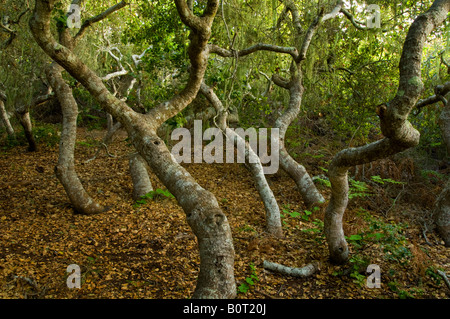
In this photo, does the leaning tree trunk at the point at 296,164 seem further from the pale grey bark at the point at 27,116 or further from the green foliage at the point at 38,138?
the green foliage at the point at 38,138

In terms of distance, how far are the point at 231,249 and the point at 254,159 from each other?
2.59m

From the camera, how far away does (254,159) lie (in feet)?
16.1

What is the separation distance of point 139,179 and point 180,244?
6.42 ft

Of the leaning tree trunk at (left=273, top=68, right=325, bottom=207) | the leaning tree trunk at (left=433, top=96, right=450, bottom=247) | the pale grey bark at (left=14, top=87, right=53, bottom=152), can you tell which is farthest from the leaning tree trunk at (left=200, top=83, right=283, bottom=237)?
the pale grey bark at (left=14, top=87, right=53, bottom=152)

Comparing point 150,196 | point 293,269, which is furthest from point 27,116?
point 293,269

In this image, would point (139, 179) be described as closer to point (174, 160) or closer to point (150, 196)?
point (150, 196)

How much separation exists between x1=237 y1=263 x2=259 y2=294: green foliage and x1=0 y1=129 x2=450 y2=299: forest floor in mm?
12

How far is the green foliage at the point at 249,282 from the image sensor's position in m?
3.27

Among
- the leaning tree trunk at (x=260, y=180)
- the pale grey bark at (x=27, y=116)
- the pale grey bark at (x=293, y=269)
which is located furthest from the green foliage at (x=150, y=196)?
the pale grey bark at (x=27, y=116)

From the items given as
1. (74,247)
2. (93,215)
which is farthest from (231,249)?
(93,215)

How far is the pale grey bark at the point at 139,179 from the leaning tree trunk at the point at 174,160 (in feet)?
8.29

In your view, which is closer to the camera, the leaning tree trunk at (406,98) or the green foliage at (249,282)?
the leaning tree trunk at (406,98)

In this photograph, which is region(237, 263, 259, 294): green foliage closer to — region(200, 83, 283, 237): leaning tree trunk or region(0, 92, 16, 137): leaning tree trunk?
region(200, 83, 283, 237): leaning tree trunk

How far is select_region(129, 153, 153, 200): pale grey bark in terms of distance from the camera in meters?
5.58
